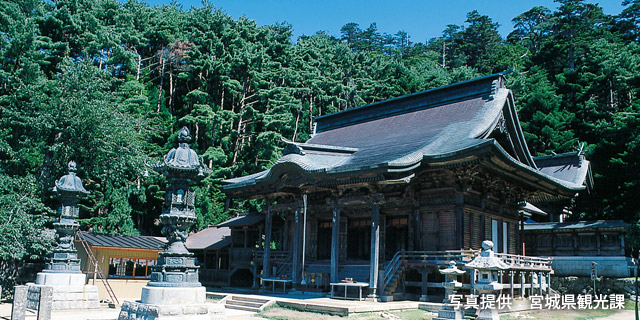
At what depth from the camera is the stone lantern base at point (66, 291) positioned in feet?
53.0

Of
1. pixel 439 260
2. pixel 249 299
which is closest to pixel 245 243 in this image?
pixel 249 299

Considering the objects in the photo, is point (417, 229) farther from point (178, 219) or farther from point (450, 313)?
point (178, 219)

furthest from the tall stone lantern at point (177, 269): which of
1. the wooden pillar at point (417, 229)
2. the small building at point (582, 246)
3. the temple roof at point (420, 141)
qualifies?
the small building at point (582, 246)

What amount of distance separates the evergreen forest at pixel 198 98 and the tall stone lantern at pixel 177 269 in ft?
33.8

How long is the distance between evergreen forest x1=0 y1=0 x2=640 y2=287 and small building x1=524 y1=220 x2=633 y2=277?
3571 millimetres

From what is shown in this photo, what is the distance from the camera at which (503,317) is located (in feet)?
45.1

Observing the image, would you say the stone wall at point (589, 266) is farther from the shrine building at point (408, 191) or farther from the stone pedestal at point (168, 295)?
the stone pedestal at point (168, 295)

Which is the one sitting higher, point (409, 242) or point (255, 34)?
point (255, 34)

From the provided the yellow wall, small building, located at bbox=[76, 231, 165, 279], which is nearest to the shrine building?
small building, located at bbox=[76, 231, 165, 279]

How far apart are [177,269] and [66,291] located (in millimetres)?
7526

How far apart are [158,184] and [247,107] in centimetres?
848

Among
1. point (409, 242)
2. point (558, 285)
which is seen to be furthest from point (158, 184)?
point (558, 285)

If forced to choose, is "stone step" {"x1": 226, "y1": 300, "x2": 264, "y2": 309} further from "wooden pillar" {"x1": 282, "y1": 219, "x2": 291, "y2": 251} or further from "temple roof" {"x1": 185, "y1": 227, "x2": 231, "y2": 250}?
"temple roof" {"x1": 185, "y1": 227, "x2": 231, "y2": 250}

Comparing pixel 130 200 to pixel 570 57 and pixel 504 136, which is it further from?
pixel 570 57
